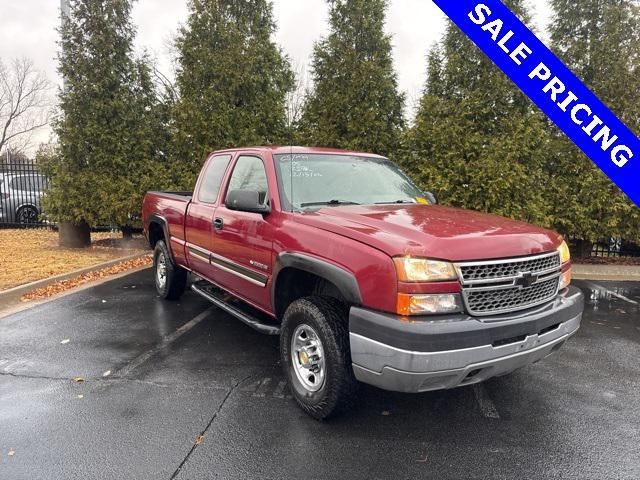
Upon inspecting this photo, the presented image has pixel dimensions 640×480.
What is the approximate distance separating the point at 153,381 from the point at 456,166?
7.21m

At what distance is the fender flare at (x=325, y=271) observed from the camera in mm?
2918

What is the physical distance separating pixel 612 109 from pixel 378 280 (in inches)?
362

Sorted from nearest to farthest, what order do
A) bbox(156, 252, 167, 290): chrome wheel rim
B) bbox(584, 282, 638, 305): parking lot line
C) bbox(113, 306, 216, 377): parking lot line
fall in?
bbox(113, 306, 216, 377): parking lot line < bbox(156, 252, 167, 290): chrome wheel rim < bbox(584, 282, 638, 305): parking lot line

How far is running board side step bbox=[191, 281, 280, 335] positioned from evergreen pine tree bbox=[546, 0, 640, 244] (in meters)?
7.26

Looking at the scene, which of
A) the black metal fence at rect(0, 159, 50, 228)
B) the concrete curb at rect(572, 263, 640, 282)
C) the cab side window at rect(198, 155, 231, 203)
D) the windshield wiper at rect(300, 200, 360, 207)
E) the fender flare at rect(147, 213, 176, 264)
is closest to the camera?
the windshield wiper at rect(300, 200, 360, 207)

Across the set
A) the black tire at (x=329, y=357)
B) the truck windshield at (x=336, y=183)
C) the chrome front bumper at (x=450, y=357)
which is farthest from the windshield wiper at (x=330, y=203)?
the chrome front bumper at (x=450, y=357)

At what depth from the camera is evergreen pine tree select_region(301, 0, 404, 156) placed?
9.84 metres

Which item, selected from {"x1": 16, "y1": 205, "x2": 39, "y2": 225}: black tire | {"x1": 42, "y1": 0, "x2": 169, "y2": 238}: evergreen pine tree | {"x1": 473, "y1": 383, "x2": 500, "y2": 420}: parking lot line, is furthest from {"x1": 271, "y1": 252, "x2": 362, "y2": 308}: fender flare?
{"x1": 16, "y1": 205, "x2": 39, "y2": 225}: black tire

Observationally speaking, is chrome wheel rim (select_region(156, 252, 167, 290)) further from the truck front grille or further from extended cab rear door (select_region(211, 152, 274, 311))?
the truck front grille

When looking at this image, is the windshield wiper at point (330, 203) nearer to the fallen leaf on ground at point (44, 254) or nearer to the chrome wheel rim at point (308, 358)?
the chrome wheel rim at point (308, 358)

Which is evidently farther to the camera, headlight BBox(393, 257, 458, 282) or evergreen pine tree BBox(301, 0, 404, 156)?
evergreen pine tree BBox(301, 0, 404, 156)

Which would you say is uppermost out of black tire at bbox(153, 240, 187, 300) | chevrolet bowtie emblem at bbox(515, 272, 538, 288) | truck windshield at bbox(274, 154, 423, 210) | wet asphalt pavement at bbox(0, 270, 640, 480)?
truck windshield at bbox(274, 154, 423, 210)

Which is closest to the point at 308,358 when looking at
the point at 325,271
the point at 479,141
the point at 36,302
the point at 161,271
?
the point at 325,271

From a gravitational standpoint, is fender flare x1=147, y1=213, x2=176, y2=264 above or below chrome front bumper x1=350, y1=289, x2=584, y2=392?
above
